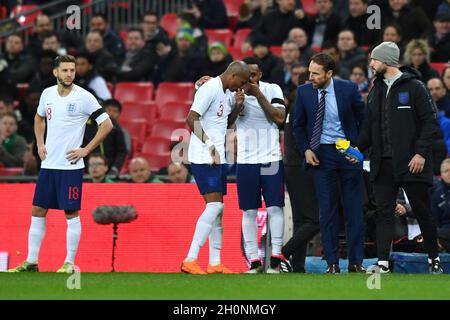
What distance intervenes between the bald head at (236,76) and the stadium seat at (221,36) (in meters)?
8.93

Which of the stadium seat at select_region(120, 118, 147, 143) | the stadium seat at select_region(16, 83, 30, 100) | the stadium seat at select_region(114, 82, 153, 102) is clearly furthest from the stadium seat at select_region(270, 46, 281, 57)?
the stadium seat at select_region(16, 83, 30, 100)

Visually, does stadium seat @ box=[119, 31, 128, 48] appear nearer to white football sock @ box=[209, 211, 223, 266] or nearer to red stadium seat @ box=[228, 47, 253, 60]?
red stadium seat @ box=[228, 47, 253, 60]

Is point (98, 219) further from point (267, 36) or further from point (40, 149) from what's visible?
point (267, 36)

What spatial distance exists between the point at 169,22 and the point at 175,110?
3.53 meters

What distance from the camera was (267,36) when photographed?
69.4 ft

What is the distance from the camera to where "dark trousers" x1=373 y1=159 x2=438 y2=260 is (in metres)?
13.0

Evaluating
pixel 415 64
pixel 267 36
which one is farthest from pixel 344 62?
pixel 267 36

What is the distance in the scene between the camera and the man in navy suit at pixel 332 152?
1320 cm

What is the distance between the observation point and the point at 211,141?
12.8 m

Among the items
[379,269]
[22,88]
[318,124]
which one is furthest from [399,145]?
[22,88]

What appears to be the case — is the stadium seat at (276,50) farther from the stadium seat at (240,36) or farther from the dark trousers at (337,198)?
the dark trousers at (337,198)

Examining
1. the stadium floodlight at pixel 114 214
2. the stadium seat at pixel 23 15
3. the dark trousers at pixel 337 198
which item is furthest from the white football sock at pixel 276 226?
the stadium seat at pixel 23 15

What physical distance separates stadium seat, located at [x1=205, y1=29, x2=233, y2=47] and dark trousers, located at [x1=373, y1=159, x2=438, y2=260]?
9113 millimetres
